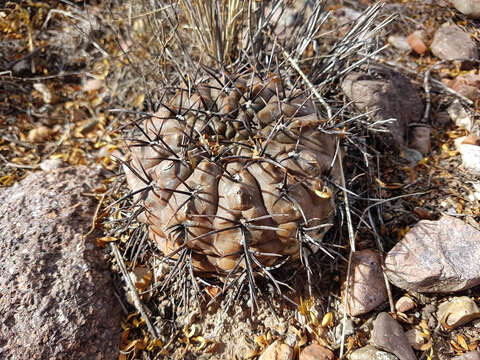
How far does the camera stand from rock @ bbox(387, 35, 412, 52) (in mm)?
3551

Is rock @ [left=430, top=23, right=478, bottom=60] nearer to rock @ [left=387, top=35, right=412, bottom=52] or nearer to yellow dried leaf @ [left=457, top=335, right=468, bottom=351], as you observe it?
rock @ [left=387, top=35, right=412, bottom=52]

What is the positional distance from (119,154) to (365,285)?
6.85 ft

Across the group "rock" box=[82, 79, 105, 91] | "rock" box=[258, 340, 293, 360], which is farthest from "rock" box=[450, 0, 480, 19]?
"rock" box=[82, 79, 105, 91]

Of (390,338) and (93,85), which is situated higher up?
(93,85)

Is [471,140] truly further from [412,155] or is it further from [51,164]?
[51,164]

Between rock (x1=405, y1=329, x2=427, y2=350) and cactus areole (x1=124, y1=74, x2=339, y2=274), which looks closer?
cactus areole (x1=124, y1=74, x2=339, y2=274)

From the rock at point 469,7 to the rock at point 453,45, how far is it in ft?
0.59

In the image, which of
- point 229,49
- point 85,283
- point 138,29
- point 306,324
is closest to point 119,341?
point 85,283

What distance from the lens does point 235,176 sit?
72.6 inches

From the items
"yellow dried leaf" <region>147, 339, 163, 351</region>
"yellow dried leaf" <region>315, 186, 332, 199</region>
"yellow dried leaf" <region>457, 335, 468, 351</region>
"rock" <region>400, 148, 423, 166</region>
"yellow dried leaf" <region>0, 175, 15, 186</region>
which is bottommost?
"yellow dried leaf" <region>147, 339, 163, 351</region>

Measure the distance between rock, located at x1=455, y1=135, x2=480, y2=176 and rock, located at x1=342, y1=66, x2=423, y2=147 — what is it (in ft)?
1.28

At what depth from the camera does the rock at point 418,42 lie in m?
3.48

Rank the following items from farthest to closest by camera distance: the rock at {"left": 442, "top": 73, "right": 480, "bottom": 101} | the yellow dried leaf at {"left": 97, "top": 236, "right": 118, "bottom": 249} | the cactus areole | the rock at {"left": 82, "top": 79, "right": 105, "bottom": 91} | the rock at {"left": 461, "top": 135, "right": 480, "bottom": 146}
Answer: the rock at {"left": 82, "top": 79, "right": 105, "bottom": 91}, the rock at {"left": 442, "top": 73, "right": 480, "bottom": 101}, the rock at {"left": 461, "top": 135, "right": 480, "bottom": 146}, the yellow dried leaf at {"left": 97, "top": 236, "right": 118, "bottom": 249}, the cactus areole

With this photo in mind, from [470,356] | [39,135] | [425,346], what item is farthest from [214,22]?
[470,356]
